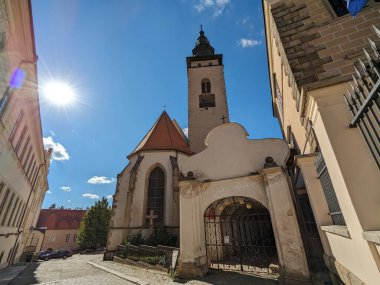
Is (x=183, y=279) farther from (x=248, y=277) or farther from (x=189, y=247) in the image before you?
(x=248, y=277)

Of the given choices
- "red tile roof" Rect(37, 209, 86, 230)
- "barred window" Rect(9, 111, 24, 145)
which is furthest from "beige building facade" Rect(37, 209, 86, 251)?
"barred window" Rect(9, 111, 24, 145)

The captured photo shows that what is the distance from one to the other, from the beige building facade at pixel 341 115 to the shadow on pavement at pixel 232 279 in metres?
2.38

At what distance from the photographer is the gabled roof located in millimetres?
17875

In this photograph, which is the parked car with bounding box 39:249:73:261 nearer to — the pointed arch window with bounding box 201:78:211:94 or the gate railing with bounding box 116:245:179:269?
the gate railing with bounding box 116:245:179:269

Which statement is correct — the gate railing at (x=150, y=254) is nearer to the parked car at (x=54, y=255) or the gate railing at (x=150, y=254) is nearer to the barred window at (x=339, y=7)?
the barred window at (x=339, y=7)

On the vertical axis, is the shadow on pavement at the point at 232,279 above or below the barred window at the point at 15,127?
below

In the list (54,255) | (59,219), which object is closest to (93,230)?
(54,255)

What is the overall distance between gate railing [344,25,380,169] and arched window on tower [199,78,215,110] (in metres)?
20.6

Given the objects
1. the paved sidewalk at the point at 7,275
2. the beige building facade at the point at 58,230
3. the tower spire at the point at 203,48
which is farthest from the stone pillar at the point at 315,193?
the beige building facade at the point at 58,230

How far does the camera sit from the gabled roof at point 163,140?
1788cm

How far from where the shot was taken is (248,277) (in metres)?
7.34

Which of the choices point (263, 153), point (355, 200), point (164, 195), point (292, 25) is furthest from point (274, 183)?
point (164, 195)

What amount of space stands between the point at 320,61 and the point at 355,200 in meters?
2.98

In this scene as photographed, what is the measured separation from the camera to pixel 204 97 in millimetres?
24203
